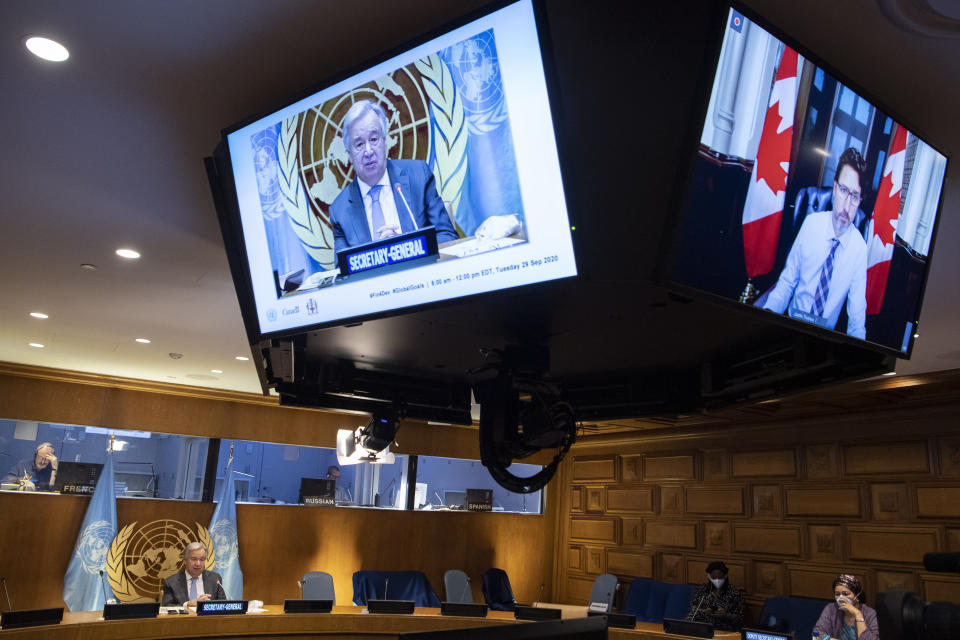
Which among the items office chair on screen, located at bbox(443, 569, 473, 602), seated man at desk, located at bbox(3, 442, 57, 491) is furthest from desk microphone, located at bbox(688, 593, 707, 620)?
seated man at desk, located at bbox(3, 442, 57, 491)

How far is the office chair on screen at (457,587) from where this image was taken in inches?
348

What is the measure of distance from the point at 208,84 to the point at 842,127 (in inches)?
88.2

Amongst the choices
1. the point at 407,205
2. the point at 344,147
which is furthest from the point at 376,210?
the point at 344,147

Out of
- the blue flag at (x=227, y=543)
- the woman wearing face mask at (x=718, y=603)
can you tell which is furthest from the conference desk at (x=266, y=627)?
the blue flag at (x=227, y=543)

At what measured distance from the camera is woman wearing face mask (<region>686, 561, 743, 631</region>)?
6.95 meters

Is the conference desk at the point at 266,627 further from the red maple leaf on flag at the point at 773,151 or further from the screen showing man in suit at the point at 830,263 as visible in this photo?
the red maple leaf on flag at the point at 773,151

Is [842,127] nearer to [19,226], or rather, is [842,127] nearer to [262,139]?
[262,139]

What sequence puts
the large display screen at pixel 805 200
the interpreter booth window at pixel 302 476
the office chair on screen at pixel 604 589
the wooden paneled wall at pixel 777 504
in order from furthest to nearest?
the interpreter booth window at pixel 302 476 → the office chair on screen at pixel 604 589 → the wooden paneled wall at pixel 777 504 → the large display screen at pixel 805 200

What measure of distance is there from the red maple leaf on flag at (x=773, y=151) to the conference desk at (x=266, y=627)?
2.93m

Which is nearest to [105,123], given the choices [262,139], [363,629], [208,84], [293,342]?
[208,84]

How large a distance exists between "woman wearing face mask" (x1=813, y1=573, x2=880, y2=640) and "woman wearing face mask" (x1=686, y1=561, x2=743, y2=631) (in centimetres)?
121

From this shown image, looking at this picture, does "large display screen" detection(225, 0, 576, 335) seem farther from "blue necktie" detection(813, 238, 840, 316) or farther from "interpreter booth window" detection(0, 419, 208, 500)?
"interpreter booth window" detection(0, 419, 208, 500)

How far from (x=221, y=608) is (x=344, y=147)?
383 centimetres

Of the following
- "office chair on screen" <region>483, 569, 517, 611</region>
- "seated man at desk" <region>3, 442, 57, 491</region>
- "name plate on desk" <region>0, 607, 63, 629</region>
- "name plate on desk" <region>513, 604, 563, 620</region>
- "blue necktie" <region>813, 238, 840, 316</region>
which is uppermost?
"blue necktie" <region>813, 238, 840, 316</region>
